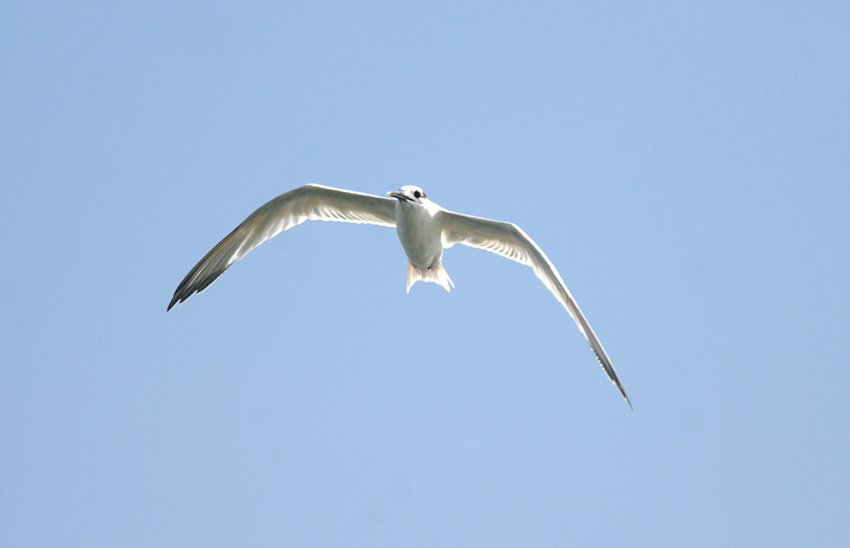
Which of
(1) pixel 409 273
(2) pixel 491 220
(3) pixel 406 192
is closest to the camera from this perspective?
(3) pixel 406 192

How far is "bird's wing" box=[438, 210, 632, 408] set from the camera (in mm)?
12430

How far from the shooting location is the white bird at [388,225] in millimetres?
12406

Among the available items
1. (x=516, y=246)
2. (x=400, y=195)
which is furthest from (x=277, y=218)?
(x=516, y=246)

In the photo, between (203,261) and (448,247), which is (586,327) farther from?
(203,261)

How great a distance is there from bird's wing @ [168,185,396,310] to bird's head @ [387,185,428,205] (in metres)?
0.71

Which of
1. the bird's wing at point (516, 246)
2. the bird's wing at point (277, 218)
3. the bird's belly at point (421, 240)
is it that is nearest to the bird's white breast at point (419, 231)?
the bird's belly at point (421, 240)

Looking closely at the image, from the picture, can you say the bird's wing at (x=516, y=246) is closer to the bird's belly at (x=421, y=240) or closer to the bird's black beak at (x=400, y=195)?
the bird's belly at (x=421, y=240)

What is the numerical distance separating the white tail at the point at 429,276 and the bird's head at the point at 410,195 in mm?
1733

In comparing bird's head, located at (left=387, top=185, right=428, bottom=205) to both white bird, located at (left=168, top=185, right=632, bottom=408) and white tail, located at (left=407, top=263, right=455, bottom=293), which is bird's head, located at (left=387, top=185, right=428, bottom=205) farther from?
white tail, located at (left=407, top=263, right=455, bottom=293)

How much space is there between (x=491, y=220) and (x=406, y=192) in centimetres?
165

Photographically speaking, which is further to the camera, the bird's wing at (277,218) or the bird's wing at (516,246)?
the bird's wing at (277,218)

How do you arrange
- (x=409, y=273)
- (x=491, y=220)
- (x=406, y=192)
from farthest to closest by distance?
(x=409, y=273), (x=491, y=220), (x=406, y=192)

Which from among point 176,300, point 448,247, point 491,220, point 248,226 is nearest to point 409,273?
point 448,247

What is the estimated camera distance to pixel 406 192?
11555mm
